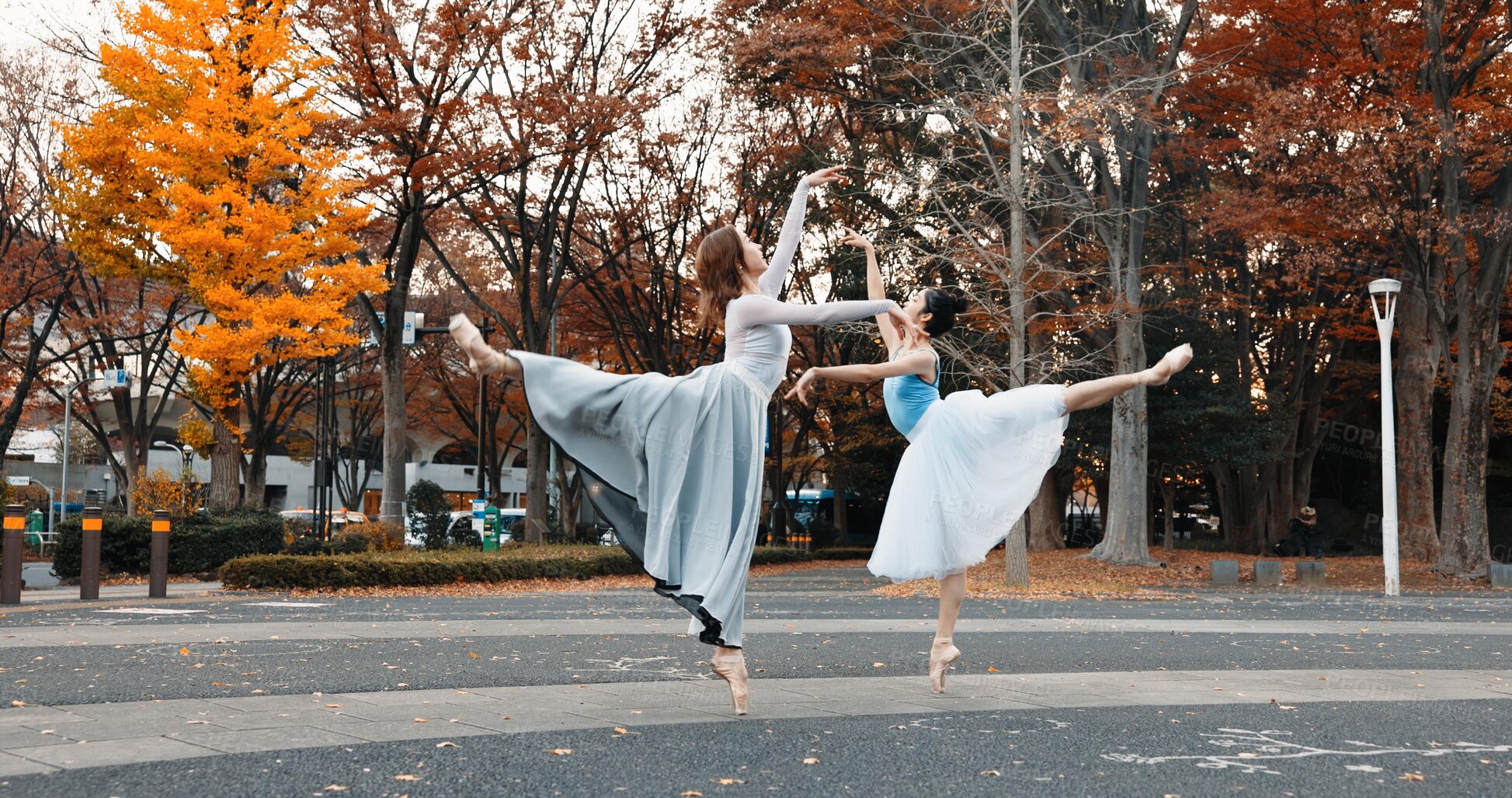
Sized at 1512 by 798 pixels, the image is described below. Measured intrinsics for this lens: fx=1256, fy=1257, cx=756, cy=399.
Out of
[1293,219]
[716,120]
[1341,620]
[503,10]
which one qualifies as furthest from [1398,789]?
[716,120]

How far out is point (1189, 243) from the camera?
2814 centimetres

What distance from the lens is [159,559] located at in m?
14.5

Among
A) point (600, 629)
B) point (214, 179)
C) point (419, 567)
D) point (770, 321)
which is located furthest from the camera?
point (214, 179)

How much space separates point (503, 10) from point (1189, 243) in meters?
15.8

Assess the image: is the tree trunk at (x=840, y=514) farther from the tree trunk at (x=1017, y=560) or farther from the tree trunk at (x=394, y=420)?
the tree trunk at (x=1017, y=560)

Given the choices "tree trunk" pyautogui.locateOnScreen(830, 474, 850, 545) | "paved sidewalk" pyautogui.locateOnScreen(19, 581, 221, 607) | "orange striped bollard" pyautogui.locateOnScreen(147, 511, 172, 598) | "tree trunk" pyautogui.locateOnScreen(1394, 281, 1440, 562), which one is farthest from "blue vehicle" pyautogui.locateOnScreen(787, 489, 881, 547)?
"orange striped bollard" pyautogui.locateOnScreen(147, 511, 172, 598)

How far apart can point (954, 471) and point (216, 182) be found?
16.3m

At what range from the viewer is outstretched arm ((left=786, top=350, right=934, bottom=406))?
5.80m

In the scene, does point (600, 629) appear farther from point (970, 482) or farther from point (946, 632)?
point (970, 482)

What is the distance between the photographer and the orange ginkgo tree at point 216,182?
61.4 ft

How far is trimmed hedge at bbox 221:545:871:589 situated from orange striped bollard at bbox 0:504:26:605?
9.98 ft

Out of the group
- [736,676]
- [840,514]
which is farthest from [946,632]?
[840,514]

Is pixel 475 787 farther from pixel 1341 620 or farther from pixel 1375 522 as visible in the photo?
pixel 1375 522

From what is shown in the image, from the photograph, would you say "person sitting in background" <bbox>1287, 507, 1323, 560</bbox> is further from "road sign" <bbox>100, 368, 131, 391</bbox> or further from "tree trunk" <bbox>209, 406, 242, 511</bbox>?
"road sign" <bbox>100, 368, 131, 391</bbox>
